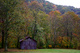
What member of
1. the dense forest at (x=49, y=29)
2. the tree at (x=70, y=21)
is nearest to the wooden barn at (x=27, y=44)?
the dense forest at (x=49, y=29)

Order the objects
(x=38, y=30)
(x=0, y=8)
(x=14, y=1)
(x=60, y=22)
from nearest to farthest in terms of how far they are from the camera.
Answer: (x=0, y=8)
(x=14, y=1)
(x=38, y=30)
(x=60, y=22)

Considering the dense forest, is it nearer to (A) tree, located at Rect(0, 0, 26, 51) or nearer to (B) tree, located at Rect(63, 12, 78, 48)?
(B) tree, located at Rect(63, 12, 78, 48)

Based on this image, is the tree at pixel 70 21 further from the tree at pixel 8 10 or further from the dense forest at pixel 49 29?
the tree at pixel 8 10

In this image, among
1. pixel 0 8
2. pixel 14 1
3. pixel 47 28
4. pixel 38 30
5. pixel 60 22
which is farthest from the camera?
pixel 60 22

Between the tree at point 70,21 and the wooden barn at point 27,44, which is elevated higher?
the tree at point 70,21

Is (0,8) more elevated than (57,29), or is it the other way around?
(0,8)

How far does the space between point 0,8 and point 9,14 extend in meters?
2.02

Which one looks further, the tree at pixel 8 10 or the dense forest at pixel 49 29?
the dense forest at pixel 49 29

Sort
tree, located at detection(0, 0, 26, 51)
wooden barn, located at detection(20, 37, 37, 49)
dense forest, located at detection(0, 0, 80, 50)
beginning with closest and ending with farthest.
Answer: tree, located at detection(0, 0, 26, 51) < wooden barn, located at detection(20, 37, 37, 49) < dense forest, located at detection(0, 0, 80, 50)

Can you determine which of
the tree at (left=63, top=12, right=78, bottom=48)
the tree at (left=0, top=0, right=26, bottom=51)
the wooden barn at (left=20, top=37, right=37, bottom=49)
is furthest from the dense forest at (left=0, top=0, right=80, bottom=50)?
the tree at (left=0, top=0, right=26, bottom=51)

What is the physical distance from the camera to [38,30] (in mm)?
34031

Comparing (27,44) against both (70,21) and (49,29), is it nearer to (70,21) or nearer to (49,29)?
(49,29)

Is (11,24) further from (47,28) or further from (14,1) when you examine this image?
(47,28)

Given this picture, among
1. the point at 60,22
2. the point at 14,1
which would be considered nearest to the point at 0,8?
the point at 14,1
